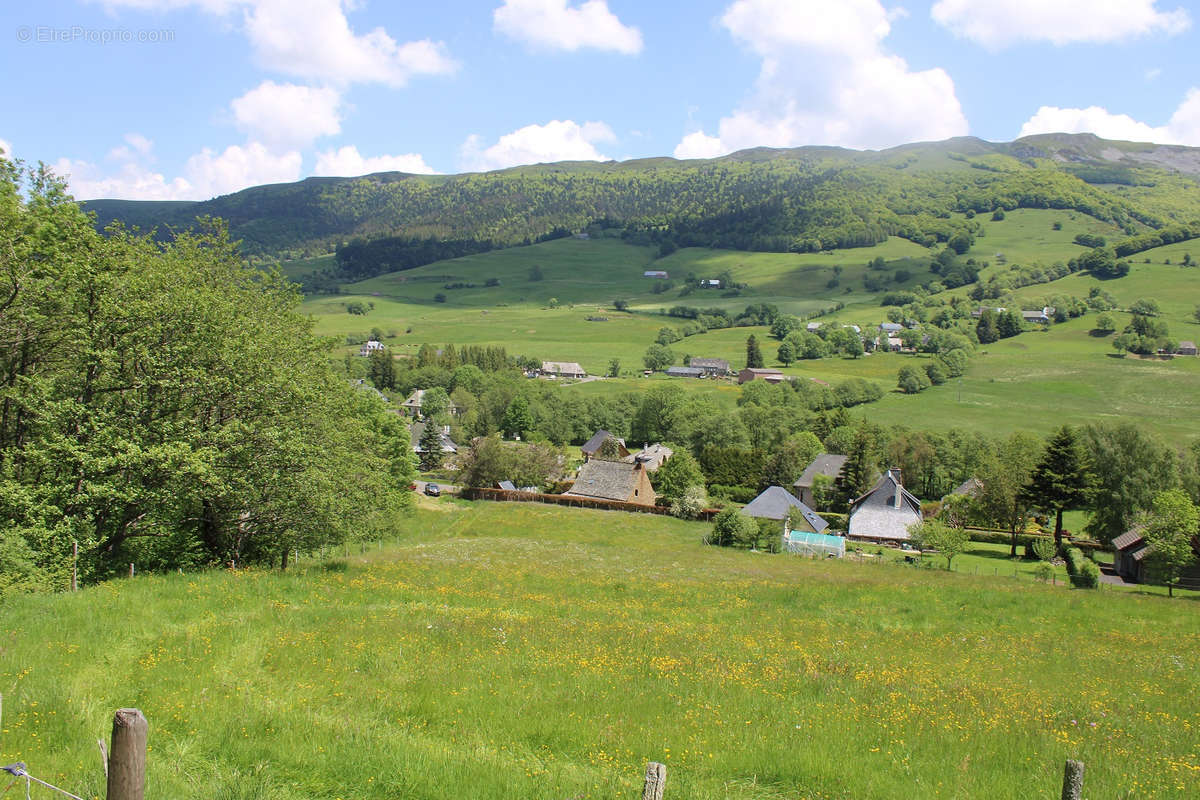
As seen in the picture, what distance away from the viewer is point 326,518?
74.3 feet

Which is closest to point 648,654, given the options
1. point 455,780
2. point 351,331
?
point 455,780

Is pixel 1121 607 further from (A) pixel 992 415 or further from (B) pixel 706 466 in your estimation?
(A) pixel 992 415

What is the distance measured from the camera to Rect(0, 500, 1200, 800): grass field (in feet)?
27.3

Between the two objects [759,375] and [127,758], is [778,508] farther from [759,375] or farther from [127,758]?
[759,375]

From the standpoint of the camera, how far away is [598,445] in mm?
102438

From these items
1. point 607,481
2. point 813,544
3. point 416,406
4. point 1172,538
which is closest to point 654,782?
point 1172,538

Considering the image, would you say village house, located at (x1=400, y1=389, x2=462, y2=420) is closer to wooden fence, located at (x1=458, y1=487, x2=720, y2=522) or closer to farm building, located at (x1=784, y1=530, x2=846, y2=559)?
wooden fence, located at (x1=458, y1=487, x2=720, y2=522)

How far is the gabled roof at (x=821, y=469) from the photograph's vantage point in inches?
3209

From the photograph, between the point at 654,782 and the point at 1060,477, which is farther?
the point at 1060,477

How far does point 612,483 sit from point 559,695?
201 feet

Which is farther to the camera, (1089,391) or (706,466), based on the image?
(1089,391)

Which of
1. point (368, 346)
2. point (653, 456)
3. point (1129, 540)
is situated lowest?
point (653, 456)

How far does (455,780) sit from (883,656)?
1154cm

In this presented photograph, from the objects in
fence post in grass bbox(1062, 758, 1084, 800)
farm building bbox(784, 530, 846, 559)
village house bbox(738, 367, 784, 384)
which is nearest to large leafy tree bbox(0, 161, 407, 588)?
fence post in grass bbox(1062, 758, 1084, 800)
